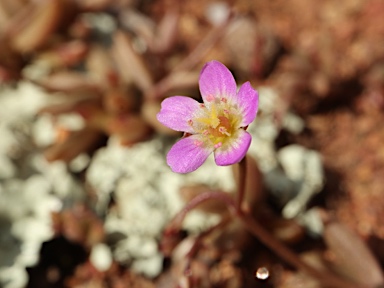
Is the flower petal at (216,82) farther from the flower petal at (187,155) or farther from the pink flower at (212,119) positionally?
the flower petal at (187,155)

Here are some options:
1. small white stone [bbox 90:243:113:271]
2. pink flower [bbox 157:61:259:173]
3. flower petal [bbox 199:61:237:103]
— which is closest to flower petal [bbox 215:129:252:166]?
pink flower [bbox 157:61:259:173]

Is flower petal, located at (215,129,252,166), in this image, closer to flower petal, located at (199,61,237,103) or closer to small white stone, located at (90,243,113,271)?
flower petal, located at (199,61,237,103)

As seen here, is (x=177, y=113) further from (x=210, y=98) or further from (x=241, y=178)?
(x=241, y=178)

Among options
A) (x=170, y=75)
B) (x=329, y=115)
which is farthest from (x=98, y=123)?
(x=329, y=115)

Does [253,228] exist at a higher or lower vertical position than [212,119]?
lower

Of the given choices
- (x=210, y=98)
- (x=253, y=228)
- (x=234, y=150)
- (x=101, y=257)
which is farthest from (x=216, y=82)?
(x=101, y=257)

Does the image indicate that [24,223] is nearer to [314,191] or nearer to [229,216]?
[229,216]

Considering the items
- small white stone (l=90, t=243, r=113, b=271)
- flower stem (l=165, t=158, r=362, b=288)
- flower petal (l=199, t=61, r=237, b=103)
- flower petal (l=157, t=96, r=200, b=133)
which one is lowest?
small white stone (l=90, t=243, r=113, b=271)
